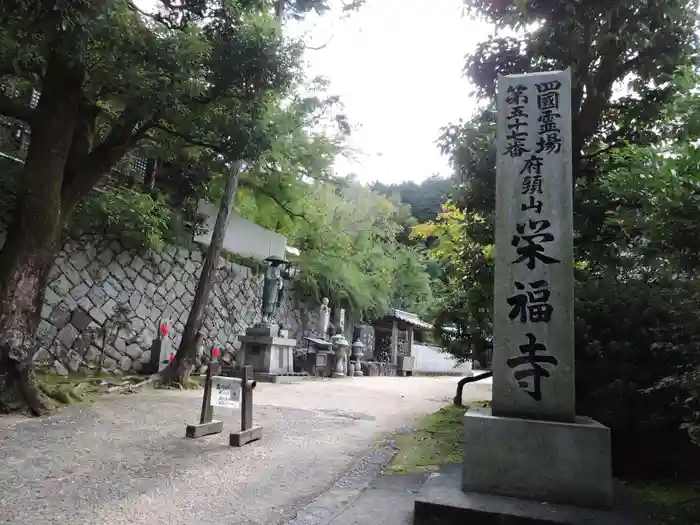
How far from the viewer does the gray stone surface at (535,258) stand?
3590 millimetres

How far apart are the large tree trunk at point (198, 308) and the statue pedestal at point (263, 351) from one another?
2688 mm

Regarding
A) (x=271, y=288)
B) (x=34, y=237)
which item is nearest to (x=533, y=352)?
(x=34, y=237)

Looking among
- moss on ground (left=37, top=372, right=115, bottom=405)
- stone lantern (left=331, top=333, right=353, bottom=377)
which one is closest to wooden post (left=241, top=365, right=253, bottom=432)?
moss on ground (left=37, top=372, right=115, bottom=405)

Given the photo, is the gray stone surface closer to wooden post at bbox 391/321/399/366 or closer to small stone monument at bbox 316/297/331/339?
small stone monument at bbox 316/297/331/339

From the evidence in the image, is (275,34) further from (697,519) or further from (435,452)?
(697,519)

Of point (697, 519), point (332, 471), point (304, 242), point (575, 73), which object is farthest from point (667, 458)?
point (304, 242)

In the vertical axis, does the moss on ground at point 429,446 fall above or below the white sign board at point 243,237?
below

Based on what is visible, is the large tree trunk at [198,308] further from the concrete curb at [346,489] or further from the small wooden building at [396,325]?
the small wooden building at [396,325]

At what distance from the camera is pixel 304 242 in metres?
16.7

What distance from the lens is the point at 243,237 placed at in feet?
48.3

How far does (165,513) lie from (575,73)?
5.75 metres

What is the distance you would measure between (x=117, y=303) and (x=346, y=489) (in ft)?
31.1

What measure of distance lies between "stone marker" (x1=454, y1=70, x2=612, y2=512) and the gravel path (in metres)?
1.52

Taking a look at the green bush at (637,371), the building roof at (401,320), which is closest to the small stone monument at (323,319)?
the building roof at (401,320)
